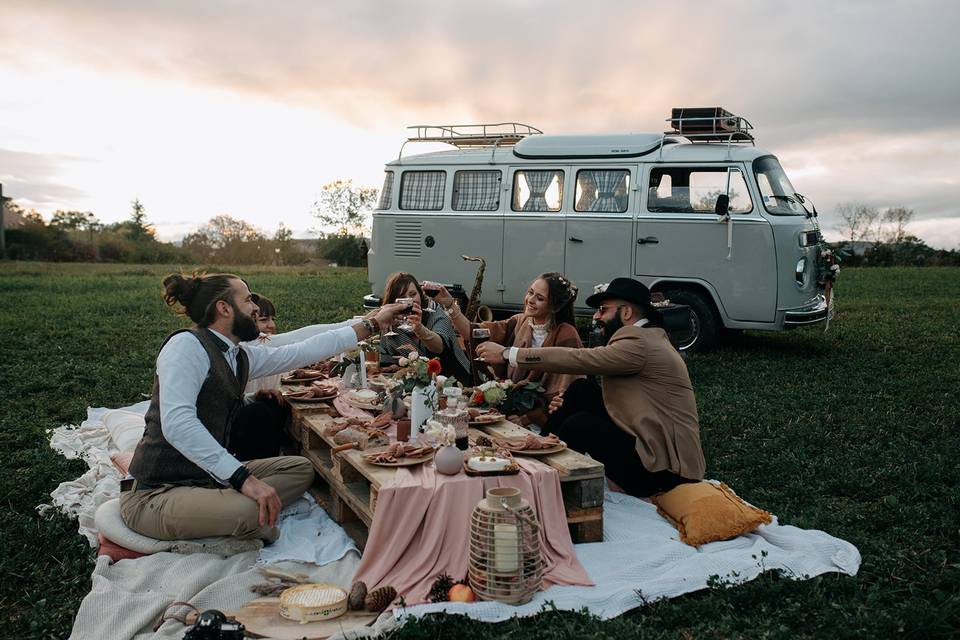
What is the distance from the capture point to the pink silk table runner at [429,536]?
3.54 m

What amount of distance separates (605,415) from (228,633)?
2.96 m

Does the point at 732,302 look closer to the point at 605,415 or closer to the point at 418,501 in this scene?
the point at 605,415

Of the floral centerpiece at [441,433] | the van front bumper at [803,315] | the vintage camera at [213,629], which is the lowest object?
the vintage camera at [213,629]

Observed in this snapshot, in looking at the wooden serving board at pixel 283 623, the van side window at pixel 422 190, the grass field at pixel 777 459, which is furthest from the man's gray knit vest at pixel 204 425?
the van side window at pixel 422 190

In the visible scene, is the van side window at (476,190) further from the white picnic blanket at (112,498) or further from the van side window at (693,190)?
the white picnic blanket at (112,498)

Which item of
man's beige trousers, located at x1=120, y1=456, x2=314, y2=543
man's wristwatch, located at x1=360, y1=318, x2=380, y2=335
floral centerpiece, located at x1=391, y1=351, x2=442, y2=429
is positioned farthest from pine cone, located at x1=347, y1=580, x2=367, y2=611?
man's wristwatch, located at x1=360, y1=318, x2=380, y2=335

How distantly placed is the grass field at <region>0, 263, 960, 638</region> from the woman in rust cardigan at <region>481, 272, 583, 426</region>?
1408 millimetres

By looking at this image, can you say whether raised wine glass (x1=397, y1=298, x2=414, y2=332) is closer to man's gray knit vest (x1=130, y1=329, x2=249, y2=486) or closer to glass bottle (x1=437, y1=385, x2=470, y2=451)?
glass bottle (x1=437, y1=385, x2=470, y2=451)

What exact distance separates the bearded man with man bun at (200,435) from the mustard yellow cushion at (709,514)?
7.44 ft

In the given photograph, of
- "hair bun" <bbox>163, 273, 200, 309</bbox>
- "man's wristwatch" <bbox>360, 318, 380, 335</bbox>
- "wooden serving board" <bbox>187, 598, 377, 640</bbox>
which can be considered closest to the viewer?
"wooden serving board" <bbox>187, 598, 377, 640</bbox>

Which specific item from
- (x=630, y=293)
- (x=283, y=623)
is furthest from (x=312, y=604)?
(x=630, y=293)

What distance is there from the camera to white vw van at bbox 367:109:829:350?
927cm

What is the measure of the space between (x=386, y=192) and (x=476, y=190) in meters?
1.61

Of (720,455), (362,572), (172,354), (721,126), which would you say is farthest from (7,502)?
(721,126)
